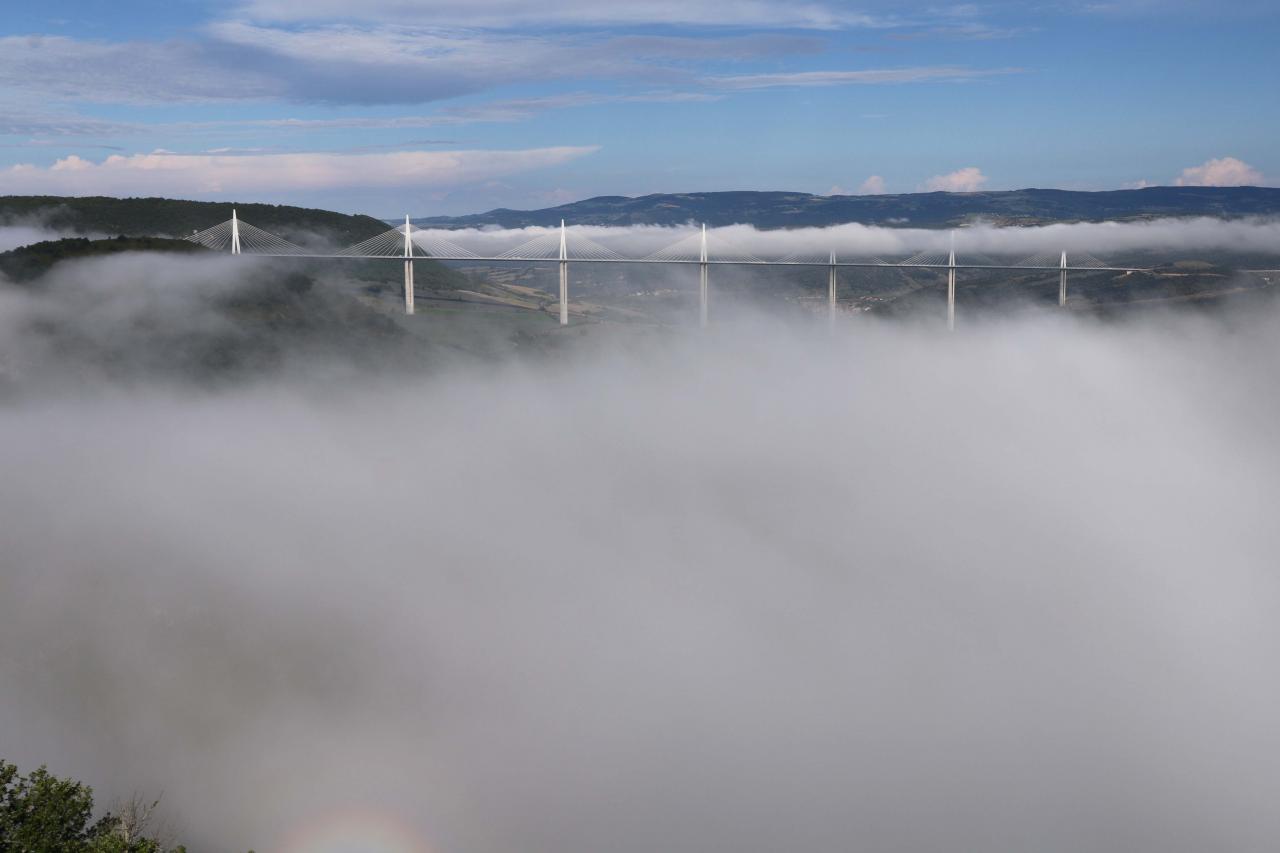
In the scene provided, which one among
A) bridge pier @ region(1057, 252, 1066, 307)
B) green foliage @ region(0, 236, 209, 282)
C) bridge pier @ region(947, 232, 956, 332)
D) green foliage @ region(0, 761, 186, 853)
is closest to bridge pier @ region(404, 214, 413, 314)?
green foliage @ region(0, 236, 209, 282)

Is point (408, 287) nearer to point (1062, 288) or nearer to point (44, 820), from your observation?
point (44, 820)

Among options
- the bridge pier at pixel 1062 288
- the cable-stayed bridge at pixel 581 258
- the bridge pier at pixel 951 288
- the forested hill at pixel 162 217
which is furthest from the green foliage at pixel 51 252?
the bridge pier at pixel 1062 288

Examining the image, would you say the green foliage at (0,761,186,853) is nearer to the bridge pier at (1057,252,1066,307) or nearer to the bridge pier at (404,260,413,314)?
the bridge pier at (404,260,413,314)

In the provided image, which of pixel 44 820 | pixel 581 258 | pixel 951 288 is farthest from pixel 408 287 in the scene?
pixel 44 820

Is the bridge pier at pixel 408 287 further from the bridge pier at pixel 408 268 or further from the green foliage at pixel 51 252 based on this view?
the green foliage at pixel 51 252

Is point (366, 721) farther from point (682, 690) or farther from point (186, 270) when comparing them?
point (186, 270)
